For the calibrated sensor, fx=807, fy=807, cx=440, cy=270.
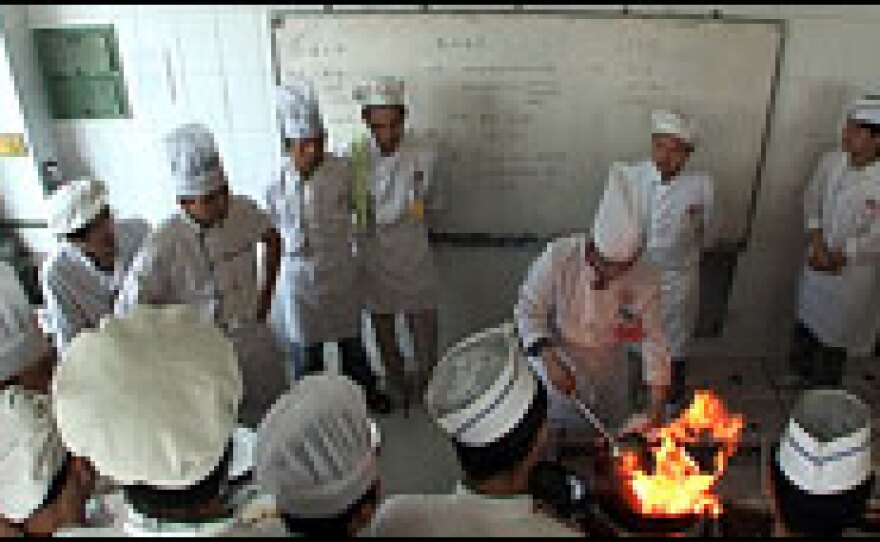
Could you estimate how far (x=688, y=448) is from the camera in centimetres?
255

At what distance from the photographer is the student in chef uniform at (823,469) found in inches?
81.8

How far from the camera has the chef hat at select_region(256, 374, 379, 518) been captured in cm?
194

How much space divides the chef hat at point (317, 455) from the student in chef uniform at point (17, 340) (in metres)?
1.02

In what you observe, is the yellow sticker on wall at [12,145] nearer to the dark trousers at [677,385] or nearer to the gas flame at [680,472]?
the gas flame at [680,472]

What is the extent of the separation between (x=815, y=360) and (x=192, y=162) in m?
3.27

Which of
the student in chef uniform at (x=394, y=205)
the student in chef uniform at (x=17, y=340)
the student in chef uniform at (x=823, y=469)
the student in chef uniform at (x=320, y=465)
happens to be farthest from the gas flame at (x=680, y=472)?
the student in chef uniform at (x=17, y=340)

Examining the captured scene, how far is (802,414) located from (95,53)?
341 centimetres

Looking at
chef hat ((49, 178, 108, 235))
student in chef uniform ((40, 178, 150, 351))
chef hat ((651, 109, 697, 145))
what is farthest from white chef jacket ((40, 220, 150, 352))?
chef hat ((651, 109, 697, 145))

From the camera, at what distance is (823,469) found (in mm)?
2082

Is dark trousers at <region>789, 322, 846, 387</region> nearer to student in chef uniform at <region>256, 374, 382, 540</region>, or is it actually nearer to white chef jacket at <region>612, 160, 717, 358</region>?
white chef jacket at <region>612, 160, 717, 358</region>

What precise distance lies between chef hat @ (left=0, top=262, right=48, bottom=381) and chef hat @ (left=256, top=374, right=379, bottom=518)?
102 cm

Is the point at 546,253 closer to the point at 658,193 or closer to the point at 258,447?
the point at 658,193

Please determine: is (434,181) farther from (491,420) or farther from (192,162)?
(491,420)

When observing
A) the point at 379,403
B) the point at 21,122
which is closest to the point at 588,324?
the point at 379,403
